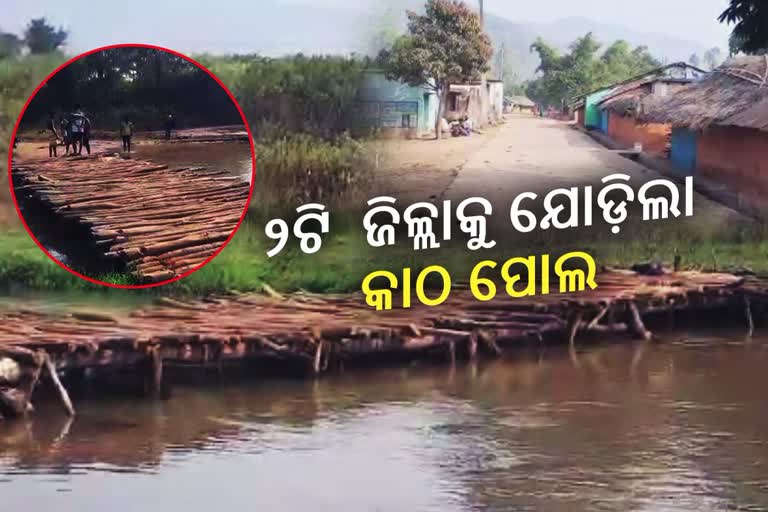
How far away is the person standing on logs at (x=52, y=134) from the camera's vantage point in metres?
5.53

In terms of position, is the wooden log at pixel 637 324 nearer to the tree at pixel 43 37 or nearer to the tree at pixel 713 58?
the tree at pixel 713 58

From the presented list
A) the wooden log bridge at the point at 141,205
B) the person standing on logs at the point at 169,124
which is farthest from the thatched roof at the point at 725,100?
the person standing on logs at the point at 169,124

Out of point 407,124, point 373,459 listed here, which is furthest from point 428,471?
A: point 407,124

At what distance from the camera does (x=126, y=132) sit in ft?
18.6

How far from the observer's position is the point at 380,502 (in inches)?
206

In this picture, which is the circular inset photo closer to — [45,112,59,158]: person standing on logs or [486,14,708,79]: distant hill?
[45,112,59,158]: person standing on logs

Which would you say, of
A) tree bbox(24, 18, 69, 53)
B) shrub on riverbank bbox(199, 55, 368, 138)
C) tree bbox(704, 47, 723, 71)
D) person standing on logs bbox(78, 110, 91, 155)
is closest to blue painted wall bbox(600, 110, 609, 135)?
tree bbox(704, 47, 723, 71)

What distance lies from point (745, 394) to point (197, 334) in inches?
95.9

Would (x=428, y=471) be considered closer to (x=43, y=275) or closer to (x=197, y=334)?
(x=197, y=334)

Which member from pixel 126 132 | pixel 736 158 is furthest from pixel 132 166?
pixel 736 158

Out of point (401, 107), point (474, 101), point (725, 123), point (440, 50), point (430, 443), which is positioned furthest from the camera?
point (725, 123)

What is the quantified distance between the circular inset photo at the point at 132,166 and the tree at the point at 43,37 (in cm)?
9

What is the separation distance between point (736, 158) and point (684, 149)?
25 cm

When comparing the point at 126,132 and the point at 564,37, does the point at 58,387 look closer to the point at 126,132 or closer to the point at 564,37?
the point at 126,132
